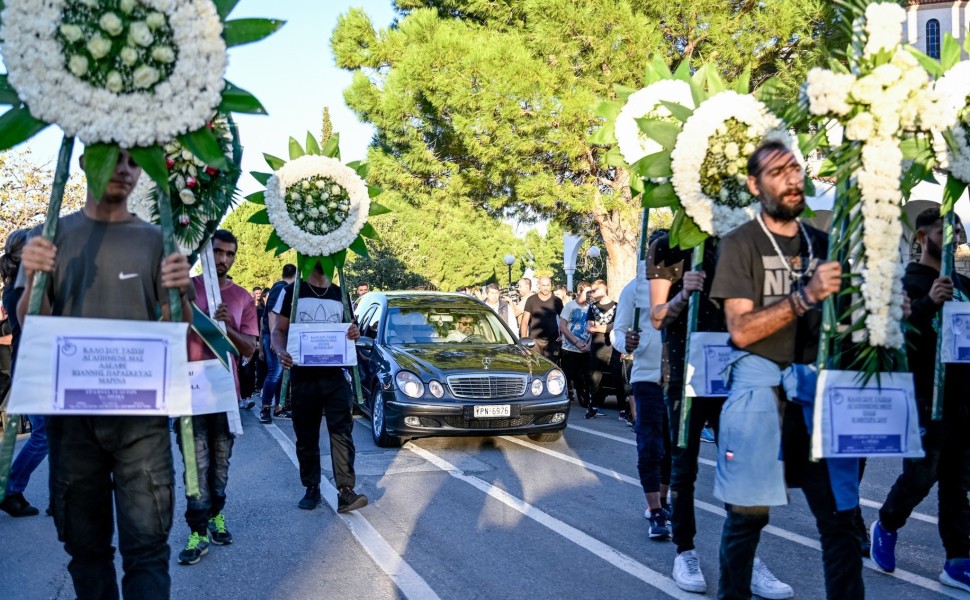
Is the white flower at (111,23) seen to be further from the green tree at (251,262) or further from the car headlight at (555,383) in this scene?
the green tree at (251,262)

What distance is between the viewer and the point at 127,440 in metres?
3.39

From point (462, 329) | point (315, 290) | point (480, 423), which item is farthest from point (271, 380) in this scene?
point (315, 290)

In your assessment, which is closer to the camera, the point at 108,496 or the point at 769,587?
the point at 108,496

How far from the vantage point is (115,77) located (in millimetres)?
3271

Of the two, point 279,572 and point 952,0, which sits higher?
point 952,0

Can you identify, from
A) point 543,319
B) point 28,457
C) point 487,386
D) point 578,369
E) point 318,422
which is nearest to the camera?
point 28,457

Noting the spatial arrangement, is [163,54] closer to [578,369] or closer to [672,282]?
[672,282]

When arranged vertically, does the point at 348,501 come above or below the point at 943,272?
below

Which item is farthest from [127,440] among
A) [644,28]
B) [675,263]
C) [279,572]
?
[644,28]

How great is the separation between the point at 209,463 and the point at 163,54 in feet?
10.7

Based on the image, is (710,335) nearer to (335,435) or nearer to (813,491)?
(813,491)

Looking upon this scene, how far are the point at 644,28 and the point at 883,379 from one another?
51.9 feet

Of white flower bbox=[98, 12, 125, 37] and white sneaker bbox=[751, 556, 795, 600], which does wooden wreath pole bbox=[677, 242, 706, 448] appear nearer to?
white sneaker bbox=[751, 556, 795, 600]

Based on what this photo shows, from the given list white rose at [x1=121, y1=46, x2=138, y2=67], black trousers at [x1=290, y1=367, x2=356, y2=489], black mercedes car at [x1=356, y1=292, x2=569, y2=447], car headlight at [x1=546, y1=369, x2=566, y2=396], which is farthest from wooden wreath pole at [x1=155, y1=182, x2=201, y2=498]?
car headlight at [x1=546, y1=369, x2=566, y2=396]
